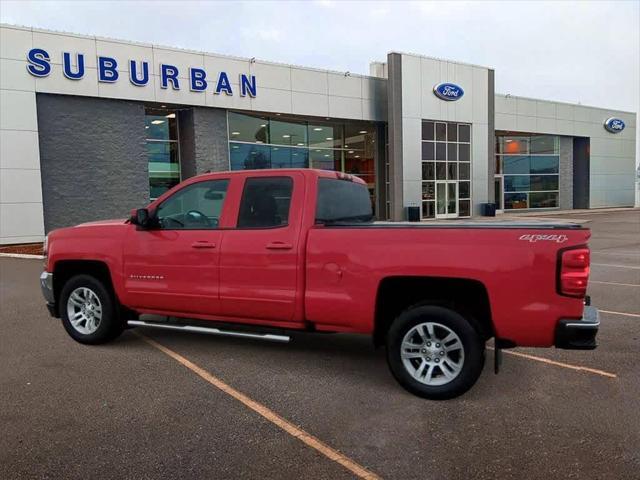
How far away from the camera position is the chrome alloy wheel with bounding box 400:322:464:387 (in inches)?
170

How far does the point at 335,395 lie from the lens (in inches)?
176

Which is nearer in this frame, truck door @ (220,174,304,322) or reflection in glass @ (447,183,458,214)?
truck door @ (220,174,304,322)

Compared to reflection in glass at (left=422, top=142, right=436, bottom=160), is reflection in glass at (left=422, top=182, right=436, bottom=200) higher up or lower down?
lower down

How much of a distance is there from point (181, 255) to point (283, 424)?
223 centimetres

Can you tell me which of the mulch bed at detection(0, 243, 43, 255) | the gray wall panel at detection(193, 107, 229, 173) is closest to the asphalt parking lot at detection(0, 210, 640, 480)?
the mulch bed at detection(0, 243, 43, 255)

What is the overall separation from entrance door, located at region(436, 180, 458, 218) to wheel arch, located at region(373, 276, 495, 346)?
27500 millimetres

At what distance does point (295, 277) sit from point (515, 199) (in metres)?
38.1

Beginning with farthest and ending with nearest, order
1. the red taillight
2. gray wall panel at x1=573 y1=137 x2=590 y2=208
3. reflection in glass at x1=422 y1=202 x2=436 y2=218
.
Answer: gray wall panel at x1=573 y1=137 x2=590 y2=208, reflection in glass at x1=422 y1=202 x2=436 y2=218, the red taillight

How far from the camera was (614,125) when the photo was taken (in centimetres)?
4309

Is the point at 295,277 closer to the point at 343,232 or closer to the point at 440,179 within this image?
the point at 343,232

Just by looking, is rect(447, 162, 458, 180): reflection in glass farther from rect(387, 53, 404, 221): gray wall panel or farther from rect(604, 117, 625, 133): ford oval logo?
rect(604, 117, 625, 133): ford oval logo

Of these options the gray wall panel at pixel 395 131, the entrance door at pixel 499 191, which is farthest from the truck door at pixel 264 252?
the entrance door at pixel 499 191

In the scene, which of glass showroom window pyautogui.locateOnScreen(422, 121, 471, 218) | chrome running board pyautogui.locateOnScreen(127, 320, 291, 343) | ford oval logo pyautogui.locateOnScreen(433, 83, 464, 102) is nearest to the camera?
chrome running board pyautogui.locateOnScreen(127, 320, 291, 343)

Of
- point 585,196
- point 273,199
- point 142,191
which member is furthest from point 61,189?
point 585,196
